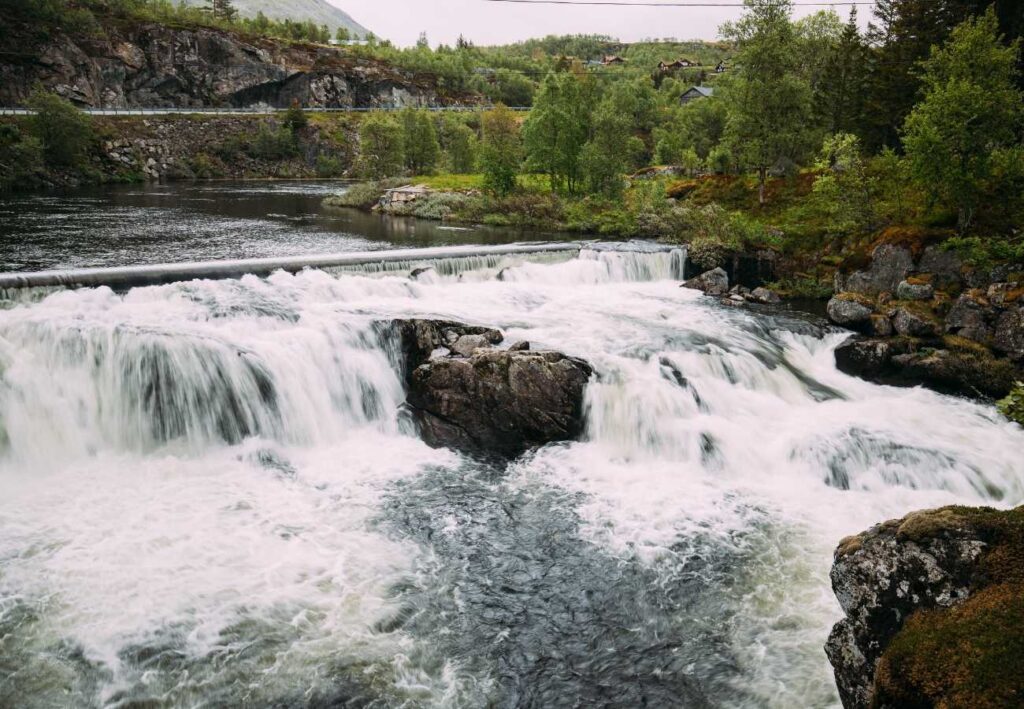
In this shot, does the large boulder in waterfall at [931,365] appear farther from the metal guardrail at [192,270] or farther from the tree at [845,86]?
the tree at [845,86]

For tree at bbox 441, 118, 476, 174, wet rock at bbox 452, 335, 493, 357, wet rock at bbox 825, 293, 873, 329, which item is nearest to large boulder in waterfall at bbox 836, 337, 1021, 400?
wet rock at bbox 825, 293, 873, 329

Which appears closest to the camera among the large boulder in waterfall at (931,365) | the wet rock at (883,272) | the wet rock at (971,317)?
the large boulder in waterfall at (931,365)

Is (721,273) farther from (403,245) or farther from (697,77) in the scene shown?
(697,77)

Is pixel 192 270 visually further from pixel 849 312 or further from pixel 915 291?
pixel 915 291

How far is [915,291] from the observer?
23750 mm

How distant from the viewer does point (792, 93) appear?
38.5m

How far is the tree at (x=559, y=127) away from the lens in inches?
2012

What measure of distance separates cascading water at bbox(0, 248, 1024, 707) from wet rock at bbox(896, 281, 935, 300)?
5174 mm

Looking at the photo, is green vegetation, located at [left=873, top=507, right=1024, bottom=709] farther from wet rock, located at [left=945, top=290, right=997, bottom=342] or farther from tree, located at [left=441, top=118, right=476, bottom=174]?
tree, located at [left=441, top=118, right=476, bottom=174]

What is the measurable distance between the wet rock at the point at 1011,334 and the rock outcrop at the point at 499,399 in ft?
46.1

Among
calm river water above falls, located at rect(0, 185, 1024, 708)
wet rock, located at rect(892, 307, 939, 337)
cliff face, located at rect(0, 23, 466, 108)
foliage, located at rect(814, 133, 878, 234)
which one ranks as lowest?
calm river water above falls, located at rect(0, 185, 1024, 708)

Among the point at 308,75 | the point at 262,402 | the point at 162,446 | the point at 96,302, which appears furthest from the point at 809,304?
the point at 308,75

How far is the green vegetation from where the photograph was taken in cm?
496

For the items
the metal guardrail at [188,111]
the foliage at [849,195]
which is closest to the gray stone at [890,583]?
the foliage at [849,195]
